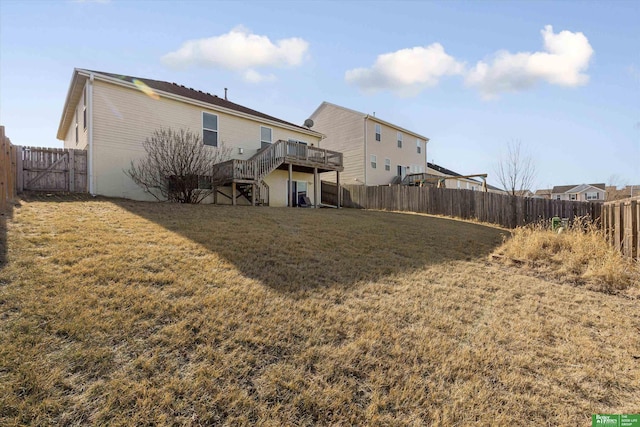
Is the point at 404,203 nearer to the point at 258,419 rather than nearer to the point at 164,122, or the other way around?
the point at 164,122

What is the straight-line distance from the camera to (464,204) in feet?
54.4

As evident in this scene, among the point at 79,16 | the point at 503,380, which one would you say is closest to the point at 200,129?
the point at 79,16

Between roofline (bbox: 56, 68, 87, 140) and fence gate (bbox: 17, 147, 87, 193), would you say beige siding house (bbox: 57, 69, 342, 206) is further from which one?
fence gate (bbox: 17, 147, 87, 193)

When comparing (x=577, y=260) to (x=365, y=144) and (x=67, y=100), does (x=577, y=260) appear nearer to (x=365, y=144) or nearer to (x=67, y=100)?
(x=365, y=144)

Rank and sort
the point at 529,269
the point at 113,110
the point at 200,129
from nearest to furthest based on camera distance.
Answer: the point at 529,269, the point at 113,110, the point at 200,129

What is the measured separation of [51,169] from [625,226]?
17.0 metres

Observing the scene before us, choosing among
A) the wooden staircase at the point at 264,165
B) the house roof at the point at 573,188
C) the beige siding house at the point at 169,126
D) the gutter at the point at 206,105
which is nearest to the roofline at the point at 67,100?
the beige siding house at the point at 169,126

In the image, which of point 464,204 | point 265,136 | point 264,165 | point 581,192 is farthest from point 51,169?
point 581,192

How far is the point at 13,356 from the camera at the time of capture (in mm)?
2336

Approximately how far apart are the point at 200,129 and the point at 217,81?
6412mm

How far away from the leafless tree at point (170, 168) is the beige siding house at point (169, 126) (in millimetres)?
320

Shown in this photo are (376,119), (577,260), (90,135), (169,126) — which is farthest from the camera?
(376,119)

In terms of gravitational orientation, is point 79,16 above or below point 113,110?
above

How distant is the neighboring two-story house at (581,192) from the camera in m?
48.5
